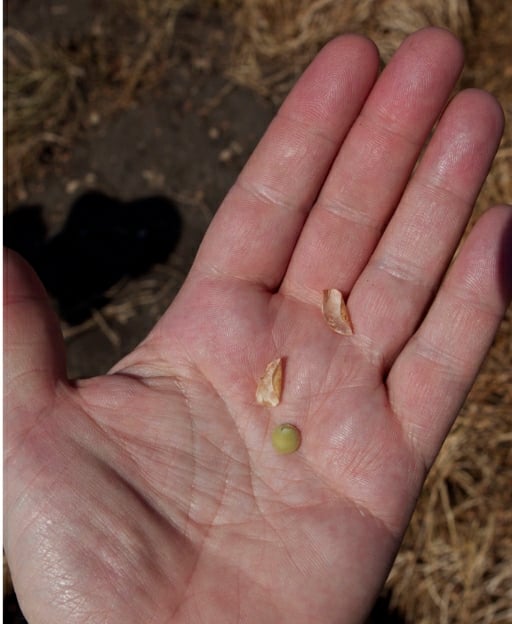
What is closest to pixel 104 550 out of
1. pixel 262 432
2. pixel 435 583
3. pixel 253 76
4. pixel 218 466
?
pixel 218 466

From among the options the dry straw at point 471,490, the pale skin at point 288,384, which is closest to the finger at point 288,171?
the pale skin at point 288,384

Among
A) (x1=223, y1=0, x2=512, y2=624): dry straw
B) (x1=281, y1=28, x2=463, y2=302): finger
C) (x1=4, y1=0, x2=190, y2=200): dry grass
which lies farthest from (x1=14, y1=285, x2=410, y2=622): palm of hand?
(x1=4, y1=0, x2=190, y2=200): dry grass

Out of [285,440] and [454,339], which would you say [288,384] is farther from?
[454,339]

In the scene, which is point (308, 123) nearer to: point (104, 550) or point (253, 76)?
point (104, 550)

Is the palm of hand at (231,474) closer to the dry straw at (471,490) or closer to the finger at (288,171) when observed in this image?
the finger at (288,171)

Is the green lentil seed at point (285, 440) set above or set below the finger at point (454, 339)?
below

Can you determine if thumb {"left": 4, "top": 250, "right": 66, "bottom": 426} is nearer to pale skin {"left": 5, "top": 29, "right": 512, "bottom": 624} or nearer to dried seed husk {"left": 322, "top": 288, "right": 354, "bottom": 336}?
pale skin {"left": 5, "top": 29, "right": 512, "bottom": 624}
